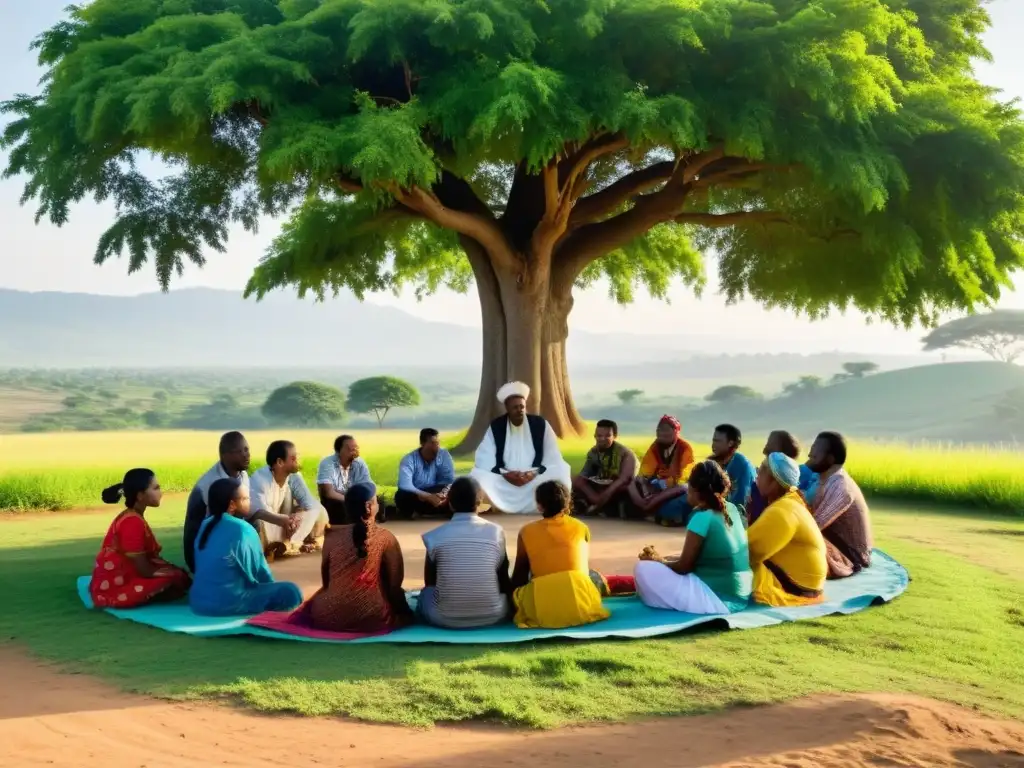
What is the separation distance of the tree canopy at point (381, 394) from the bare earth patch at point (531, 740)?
134ft

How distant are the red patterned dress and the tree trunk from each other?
12.2 meters

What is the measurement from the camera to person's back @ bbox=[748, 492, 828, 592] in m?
7.29

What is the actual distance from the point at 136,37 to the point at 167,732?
45.4 ft

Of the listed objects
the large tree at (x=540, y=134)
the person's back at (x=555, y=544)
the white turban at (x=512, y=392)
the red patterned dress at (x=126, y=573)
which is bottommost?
the red patterned dress at (x=126, y=573)

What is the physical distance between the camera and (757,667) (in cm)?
612

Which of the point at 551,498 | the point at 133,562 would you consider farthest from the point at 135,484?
the point at 551,498

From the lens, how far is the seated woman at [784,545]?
731 cm

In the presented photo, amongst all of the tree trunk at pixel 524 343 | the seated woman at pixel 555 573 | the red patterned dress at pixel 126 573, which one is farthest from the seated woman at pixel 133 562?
the tree trunk at pixel 524 343

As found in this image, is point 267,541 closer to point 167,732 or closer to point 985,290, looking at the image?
point 167,732

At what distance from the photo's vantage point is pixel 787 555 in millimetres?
7633

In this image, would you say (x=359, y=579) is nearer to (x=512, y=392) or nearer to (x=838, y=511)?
(x=838, y=511)

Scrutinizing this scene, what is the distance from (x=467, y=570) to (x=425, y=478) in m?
5.19

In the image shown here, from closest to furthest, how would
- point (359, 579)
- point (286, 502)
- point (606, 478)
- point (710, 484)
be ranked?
1. point (359, 579)
2. point (710, 484)
3. point (286, 502)
4. point (606, 478)

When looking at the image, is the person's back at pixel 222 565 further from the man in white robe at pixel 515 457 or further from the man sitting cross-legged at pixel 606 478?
the man sitting cross-legged at pixel 606 478
